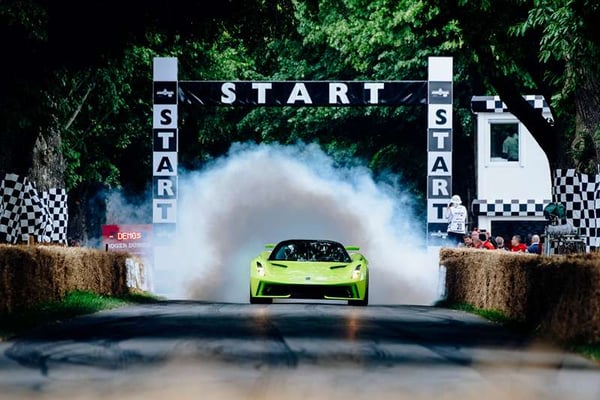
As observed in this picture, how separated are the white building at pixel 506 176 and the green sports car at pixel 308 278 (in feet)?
70.7

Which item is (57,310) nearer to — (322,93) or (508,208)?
(322,93)

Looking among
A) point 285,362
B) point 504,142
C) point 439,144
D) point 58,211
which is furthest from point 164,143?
point 285,362

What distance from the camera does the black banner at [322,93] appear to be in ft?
Result: 111

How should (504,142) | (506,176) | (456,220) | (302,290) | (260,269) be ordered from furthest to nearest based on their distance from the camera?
(504,142), (506,176), (456,220), (260,269), (302,290)

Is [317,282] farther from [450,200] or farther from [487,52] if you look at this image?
[450,200]

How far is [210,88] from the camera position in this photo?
112 ft

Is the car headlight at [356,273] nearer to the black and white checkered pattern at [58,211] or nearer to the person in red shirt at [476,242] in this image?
the person in red shirt at [476,242]

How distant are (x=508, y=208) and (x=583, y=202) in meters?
24.7

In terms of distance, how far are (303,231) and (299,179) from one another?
1625 mm

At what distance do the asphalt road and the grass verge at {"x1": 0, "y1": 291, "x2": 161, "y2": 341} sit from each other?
443 millimetres

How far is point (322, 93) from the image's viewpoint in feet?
111

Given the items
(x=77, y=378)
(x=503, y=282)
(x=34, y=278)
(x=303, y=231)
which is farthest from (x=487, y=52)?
(x=77, y=378)

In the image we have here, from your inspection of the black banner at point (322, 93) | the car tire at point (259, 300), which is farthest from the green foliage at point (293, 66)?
the car tire at point (259, 300)

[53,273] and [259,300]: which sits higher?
[53,273]
